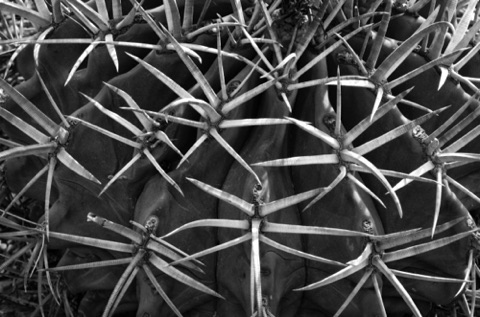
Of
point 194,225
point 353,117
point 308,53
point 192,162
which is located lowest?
point 194,225

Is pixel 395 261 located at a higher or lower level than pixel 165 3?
lower

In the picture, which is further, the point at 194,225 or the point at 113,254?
the point at 113,254

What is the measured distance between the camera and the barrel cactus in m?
1.26

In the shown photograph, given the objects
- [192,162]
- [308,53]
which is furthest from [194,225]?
[308,53]

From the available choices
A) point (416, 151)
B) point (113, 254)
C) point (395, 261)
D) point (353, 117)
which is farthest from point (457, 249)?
point (113, 254)

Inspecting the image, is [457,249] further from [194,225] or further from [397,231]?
[194,225]

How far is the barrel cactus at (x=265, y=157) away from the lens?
1260 millimetres

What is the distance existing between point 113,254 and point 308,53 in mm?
626

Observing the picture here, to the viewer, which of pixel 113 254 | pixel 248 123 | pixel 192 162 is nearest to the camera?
pixel 248 123

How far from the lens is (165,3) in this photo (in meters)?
1.35

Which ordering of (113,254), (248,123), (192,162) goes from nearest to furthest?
1. (248,123)
2. (192,162)
3. (113,254)

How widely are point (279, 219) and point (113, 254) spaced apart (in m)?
0.42

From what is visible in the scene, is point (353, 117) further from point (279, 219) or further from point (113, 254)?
point (113, 254)

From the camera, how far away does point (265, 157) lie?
4.26ft
